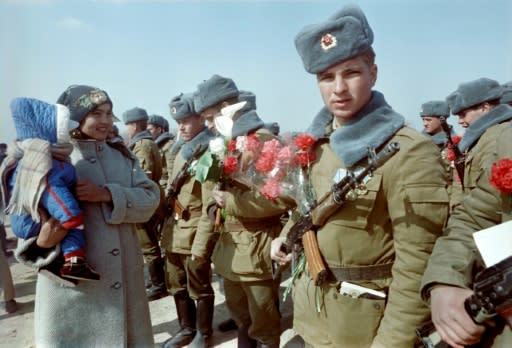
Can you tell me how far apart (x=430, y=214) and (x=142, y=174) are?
2081 millimetres

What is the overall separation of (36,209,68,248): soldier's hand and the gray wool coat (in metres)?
0.25

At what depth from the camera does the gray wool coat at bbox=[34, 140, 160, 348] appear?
2463mm

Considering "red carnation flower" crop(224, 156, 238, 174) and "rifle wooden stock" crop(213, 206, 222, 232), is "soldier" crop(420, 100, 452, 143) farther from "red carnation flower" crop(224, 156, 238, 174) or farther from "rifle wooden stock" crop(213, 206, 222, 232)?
"red carnation flower" crop(224, 156, 238, 174)

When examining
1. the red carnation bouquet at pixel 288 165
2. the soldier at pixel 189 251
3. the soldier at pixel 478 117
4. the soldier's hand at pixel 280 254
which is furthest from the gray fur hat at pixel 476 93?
the soldier's hand at pixel 280 254

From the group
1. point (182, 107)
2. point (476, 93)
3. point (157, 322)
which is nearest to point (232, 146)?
point (182, 107)

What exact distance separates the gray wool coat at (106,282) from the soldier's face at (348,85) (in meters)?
1.54

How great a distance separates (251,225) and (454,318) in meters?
2.12

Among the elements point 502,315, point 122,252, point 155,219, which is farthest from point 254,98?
point 502,315

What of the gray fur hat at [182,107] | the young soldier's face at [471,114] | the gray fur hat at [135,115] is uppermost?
the gray fur hat at [135,115]

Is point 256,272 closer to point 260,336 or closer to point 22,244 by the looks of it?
point 260,336

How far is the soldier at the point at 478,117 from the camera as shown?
3.81m

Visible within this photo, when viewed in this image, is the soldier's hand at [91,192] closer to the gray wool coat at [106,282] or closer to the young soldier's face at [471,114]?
the gray wool coat at [106,282]

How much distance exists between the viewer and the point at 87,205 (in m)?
2.58

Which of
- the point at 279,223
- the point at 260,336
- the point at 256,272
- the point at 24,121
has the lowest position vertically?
the point at 260,336
